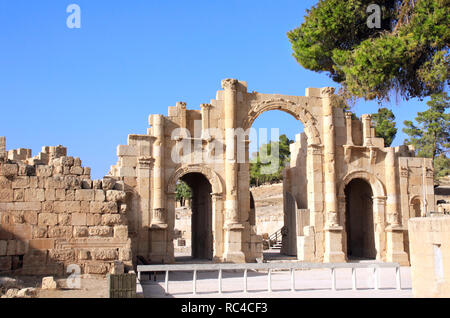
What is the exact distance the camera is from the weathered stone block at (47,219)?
1292 centimetres

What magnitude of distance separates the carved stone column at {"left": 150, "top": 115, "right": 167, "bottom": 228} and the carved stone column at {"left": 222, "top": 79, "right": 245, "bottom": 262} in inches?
93.8

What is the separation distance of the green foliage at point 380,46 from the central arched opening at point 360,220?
13.8ft

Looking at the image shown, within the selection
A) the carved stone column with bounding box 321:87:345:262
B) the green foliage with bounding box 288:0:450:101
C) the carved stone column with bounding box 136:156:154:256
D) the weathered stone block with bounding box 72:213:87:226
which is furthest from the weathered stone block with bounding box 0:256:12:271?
the green foliage with bounding box 288:0:450:101

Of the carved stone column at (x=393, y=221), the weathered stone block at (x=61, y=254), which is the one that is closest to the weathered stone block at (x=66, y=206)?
the weathered stone block at (x=61, y=254)

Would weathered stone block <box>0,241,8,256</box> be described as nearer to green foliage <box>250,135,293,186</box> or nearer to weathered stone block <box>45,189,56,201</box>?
weathered stone block <box>45,189,56,201</box>

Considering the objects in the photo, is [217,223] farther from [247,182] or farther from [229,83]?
[229,83]

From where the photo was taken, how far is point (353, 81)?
71.5 ft

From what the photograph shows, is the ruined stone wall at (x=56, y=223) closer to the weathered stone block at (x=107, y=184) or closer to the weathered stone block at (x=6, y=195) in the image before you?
the weathered stone block at (x=6, y=195)

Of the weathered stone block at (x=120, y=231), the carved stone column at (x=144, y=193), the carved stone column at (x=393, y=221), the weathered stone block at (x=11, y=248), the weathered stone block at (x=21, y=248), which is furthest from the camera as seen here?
the carved stone column at (x=393, y=221)

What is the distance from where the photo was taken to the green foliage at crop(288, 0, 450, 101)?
20609mm

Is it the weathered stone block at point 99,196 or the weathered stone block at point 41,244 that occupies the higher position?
the weathered stone block at point 99,196

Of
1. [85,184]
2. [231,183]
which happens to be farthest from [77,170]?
[231,183]
